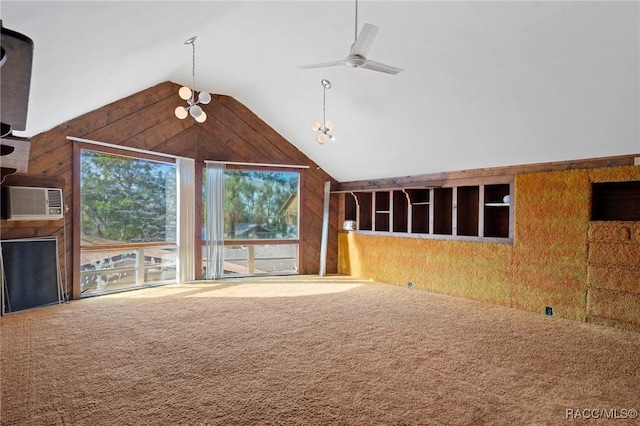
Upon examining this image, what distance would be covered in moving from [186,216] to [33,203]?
7.78 feet

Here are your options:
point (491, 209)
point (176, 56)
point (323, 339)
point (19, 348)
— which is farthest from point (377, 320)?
point (176, 56)

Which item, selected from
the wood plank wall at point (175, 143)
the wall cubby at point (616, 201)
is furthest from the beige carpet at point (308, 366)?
the wood plank wall at point (175, 143)

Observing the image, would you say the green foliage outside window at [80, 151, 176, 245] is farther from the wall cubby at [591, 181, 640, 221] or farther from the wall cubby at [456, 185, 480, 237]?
the wall cubby at [591, 181, 640, 221]

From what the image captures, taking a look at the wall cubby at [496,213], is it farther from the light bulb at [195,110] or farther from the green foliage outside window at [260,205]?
the light bulb at [195,110]

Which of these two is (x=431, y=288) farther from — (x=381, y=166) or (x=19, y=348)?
(x=19, y=348)

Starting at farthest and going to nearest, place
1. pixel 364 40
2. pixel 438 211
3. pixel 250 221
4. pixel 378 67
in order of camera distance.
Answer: pixel 250 221 < pixel 438 211 < pixel 378 67 < pixel 364 40

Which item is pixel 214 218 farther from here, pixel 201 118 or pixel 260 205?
pixel 201 118

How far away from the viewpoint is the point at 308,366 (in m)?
3.22

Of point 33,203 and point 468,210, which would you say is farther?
point 468,210

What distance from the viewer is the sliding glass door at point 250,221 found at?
23.4 ft

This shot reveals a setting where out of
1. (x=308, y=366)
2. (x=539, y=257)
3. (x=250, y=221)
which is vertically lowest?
(x=308, y=366)

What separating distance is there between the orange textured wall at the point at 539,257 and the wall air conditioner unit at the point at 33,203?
18.3 ft

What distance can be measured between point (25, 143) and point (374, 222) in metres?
6.09

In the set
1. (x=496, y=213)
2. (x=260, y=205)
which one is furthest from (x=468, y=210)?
(x=260, y=205)
